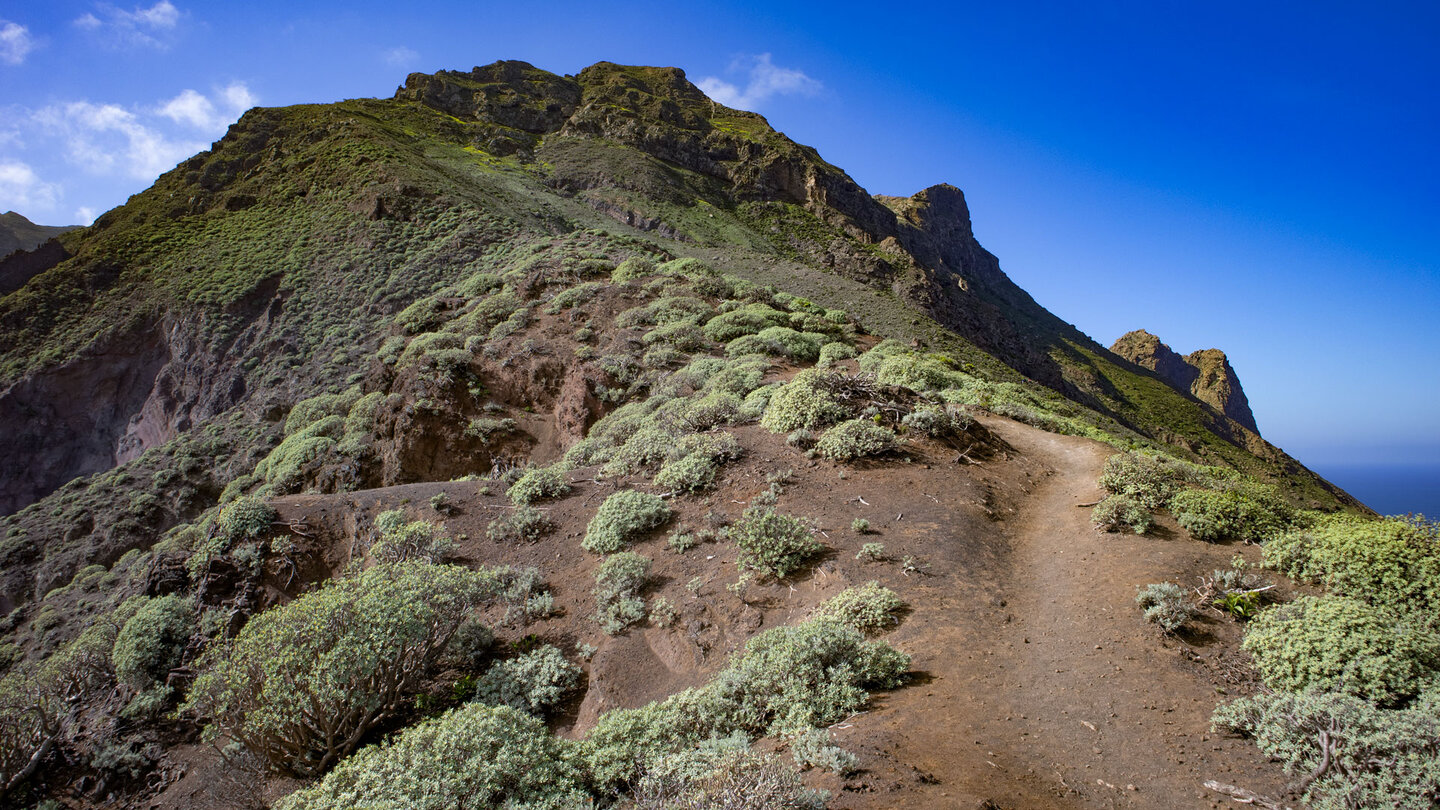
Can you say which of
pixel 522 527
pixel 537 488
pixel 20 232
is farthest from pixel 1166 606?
pixel 20 232

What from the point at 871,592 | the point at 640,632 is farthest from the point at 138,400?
the point at 871,592

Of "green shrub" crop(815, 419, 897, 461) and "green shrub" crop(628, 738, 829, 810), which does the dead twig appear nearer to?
"green shrub" crop(628, 738, 829, 810)

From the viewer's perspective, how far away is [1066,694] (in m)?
5.68

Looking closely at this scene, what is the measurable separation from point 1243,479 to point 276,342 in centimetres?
3757

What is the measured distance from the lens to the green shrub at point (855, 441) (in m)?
10.4

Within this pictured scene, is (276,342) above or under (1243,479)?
above

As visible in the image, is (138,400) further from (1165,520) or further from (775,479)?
(1165,520)

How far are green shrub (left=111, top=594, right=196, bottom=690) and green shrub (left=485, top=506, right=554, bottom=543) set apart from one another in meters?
5.17

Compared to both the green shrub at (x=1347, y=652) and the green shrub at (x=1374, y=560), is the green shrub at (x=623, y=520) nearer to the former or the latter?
the green shrub at (x=1347, y=652)

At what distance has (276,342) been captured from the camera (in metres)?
30.9

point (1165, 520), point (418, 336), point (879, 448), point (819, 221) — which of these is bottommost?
point (1165, 520)

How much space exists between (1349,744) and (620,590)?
7.31 metres

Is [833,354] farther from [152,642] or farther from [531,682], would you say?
[152,642]

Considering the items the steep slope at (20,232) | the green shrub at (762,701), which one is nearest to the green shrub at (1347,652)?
the green shrub at (762,701)
